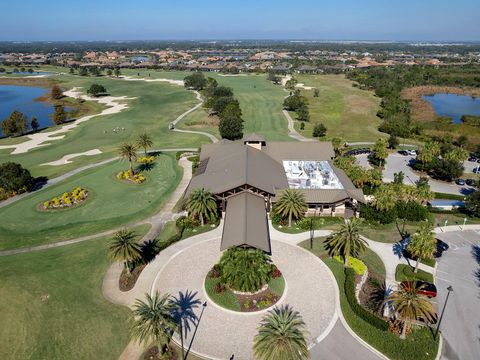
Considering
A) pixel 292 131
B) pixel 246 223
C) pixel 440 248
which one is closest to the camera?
pixel 246 223

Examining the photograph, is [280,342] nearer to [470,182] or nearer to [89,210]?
[89,210]

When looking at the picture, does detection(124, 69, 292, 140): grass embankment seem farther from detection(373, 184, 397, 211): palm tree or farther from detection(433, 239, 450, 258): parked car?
detection(433, 239, 450, 258): parked car

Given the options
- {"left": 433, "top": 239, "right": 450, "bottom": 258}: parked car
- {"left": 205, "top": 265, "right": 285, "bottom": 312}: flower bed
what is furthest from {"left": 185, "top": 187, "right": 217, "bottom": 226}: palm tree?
{"left": 433, "top": 239, "right": 450, "bottom": 258}: parked car

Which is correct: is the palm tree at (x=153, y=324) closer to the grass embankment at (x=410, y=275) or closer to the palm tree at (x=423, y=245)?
the grass embankment at (x=410, y=275)

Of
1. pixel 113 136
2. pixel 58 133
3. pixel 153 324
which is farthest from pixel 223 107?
pixel 153 324

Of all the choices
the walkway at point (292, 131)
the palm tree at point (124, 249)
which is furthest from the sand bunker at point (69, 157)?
the walkway at point (292, 131)

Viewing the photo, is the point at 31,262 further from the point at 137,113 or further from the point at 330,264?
the point at 137,113
